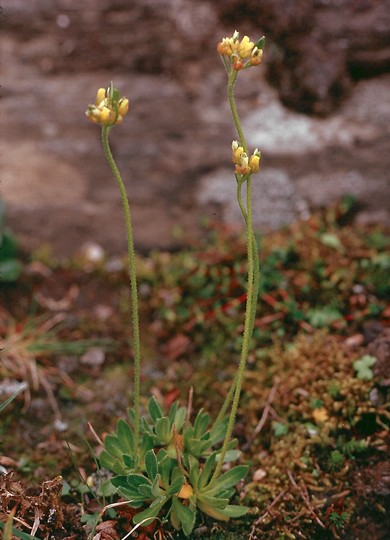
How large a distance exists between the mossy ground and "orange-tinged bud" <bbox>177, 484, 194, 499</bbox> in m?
0.16

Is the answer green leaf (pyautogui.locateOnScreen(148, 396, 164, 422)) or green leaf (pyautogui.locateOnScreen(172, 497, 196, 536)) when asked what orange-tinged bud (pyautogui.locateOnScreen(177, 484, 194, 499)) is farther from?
green leaf (pyautogui.locateOnScreen(148, 396, 164, 422))

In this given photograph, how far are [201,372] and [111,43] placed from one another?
2.03 m

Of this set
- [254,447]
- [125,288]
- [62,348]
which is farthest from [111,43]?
[254,447]

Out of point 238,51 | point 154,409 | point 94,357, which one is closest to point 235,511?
point 154,409

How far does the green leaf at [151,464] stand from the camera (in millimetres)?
2094

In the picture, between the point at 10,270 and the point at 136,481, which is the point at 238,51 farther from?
the point at 10,270

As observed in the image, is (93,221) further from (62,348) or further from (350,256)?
(350,256)

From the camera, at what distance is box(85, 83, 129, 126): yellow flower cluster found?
1763 mm

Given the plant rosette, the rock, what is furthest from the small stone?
the rock

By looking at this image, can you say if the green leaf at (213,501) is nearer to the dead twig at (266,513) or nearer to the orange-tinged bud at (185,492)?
the orange-tinged bud at (185,492)

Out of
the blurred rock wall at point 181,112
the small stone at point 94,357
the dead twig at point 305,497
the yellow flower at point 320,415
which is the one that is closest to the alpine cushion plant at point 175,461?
the dead twig at point 305,497

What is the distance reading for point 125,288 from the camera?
12.1ft

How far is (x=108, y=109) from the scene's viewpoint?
5.89ft

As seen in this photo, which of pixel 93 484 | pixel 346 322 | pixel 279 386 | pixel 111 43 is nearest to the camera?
pixel 93 484
